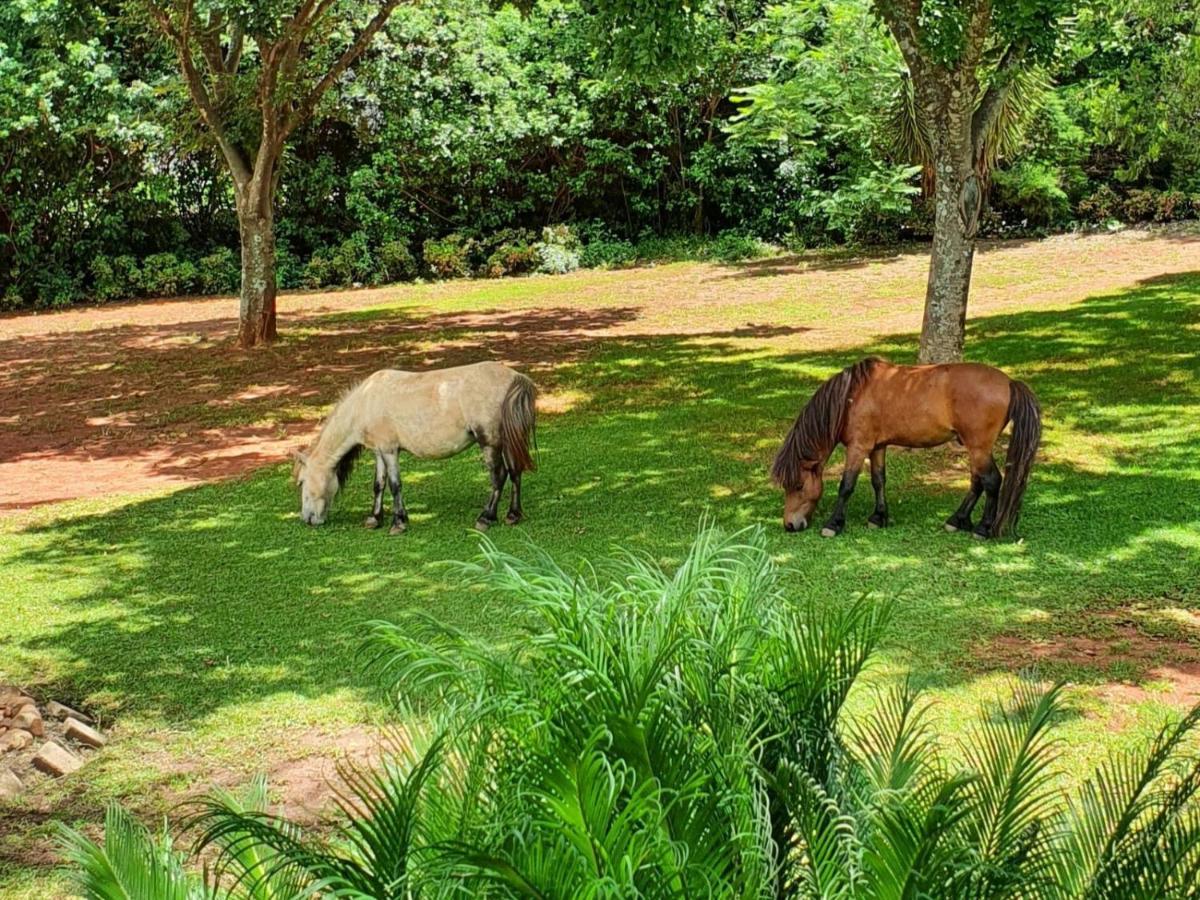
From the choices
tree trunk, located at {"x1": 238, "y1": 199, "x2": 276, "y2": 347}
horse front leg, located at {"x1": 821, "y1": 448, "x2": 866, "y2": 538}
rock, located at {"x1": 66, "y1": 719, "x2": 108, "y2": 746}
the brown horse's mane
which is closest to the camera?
rock, located at {"x1": 66, "y1": 719, "x2": 108, "y2": 746}

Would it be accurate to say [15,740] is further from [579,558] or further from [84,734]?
[579,558]

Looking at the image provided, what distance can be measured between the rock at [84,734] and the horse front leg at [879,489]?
228 inches

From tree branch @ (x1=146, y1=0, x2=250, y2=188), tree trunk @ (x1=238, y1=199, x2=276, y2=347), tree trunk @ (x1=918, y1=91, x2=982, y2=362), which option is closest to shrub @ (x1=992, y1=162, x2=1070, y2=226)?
tree trunk @ (x1=918, y1=91, x2=982, y2=362)

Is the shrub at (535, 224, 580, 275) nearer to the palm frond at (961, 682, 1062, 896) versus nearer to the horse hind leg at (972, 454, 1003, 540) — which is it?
the horse hind leg at (972, 454, 1003, 540)

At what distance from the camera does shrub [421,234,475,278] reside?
92.1 feet

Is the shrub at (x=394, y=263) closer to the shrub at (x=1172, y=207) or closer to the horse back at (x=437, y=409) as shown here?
the shrub at (x=1172, y=207)

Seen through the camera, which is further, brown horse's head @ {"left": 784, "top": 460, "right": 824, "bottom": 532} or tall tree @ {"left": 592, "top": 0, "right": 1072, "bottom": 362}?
tall tree @ {"left": 592, "top": 0, "right": 1072, "bottom": 362}

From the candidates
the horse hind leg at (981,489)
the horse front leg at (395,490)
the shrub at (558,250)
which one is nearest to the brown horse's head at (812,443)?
the horse hind leg at (981,489)

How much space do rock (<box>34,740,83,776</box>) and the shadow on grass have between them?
0.64 meters

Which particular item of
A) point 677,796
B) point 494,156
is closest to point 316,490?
point 677,796

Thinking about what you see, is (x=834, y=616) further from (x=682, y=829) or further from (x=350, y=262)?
(x=350, y=262)

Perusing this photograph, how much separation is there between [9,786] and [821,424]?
5970 millimetres

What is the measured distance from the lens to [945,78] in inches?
476

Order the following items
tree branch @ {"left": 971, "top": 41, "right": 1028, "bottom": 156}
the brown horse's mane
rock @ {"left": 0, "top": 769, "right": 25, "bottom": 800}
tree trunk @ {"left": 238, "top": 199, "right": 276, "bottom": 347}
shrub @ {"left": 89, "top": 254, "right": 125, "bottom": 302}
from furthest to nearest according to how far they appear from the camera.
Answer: shrub @ {"left": 89, "top": 254, "right": 125, "bottom": 302}, tree trunk @ {"left": 238, "top": 199, "right": 276, "bottom": 347}, tree branch @ {"left": 971, "top": 41, "right": 1028, "bottom": 156}, the brown horse's mane, rock @ {"left": 0, "top": 769, "right": 25, "bottom": 800}
